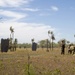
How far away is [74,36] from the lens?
280ft

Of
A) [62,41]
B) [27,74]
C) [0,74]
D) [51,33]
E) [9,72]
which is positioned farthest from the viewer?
[51,33]

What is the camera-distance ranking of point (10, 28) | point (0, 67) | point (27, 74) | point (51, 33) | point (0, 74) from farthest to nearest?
point (51, 33), point (10, 28), point (0, 67), point (0, 74), point (27, 74)

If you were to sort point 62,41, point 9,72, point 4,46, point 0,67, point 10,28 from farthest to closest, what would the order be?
point 10,28, point 4,46, point 62,41, point 0,67, point 9,72

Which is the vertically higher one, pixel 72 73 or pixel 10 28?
pixel 10 28

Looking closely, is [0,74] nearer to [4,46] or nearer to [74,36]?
[4,46]

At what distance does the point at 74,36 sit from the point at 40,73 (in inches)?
2681

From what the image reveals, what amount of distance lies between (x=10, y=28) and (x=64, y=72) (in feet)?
213

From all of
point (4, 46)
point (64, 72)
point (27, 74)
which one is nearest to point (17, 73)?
point (64, 72)

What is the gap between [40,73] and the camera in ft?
60.3

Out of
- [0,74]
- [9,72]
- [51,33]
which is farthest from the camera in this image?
[51,33]

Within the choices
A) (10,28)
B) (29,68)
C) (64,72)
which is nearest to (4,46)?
(10,28)

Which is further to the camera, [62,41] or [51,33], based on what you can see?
[51,33]

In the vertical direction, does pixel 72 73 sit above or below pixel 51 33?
below

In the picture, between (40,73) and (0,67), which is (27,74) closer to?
(40,73)
